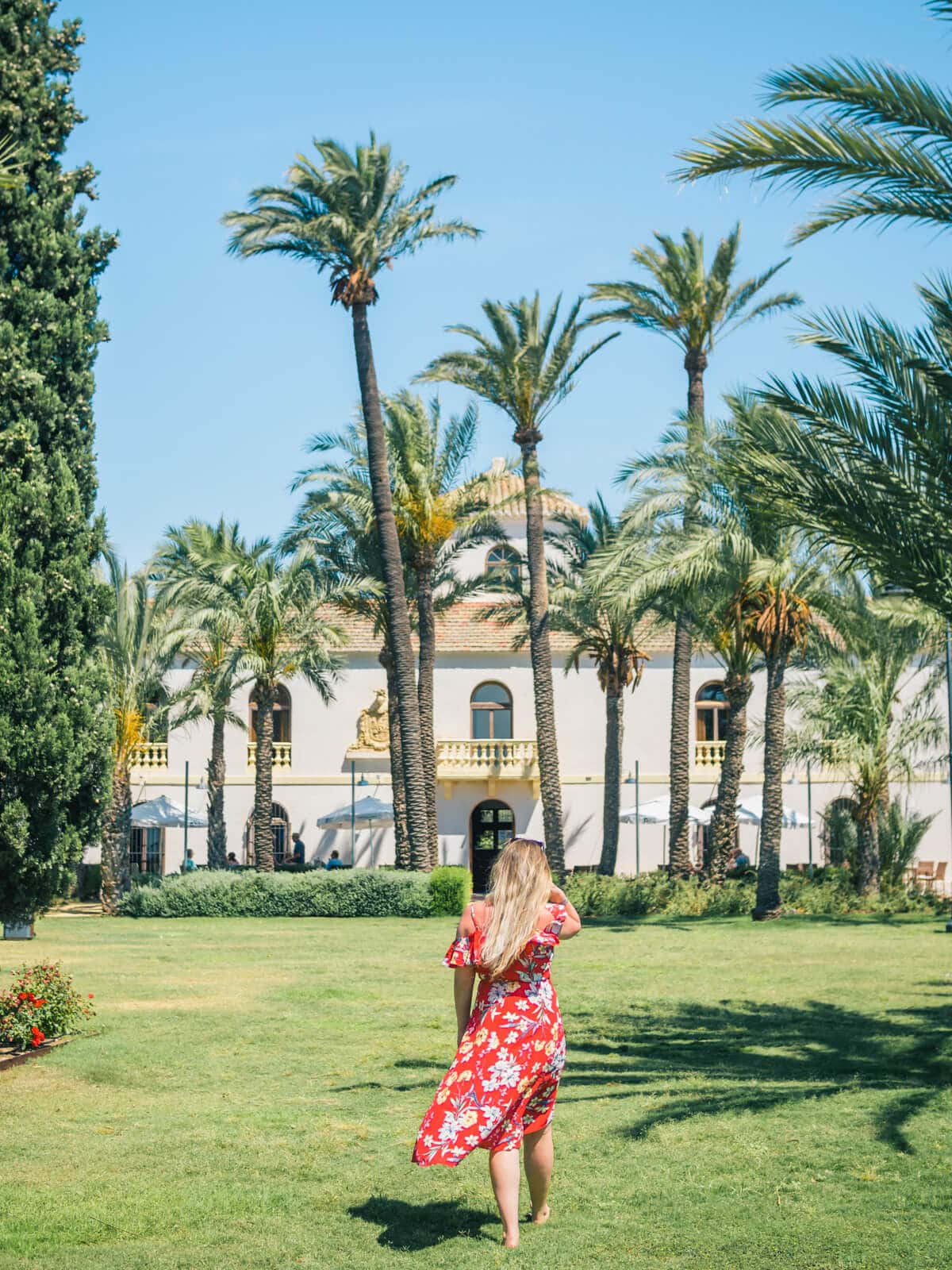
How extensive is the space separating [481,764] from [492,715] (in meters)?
2.34

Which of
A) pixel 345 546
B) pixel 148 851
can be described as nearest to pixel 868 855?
pixel 345 546

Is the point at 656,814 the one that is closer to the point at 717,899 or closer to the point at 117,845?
the point at 717,899

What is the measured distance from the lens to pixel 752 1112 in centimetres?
813

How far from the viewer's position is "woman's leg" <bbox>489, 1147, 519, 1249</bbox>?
18.3 ft

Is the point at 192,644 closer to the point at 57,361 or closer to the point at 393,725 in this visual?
the point at 393,725

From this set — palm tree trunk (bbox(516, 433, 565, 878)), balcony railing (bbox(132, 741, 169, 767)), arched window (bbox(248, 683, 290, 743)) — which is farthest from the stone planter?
arched window (bbox(248, 683, 290, 743))

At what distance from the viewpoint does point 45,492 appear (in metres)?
11.1

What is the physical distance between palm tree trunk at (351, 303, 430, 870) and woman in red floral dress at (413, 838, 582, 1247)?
2122 cm

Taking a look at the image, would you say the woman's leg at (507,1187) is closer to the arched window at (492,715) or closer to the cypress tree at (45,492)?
the cypress tree at (45,492)

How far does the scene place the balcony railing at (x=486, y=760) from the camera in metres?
40.8

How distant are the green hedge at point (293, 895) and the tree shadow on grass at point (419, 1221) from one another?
2018 centimetres

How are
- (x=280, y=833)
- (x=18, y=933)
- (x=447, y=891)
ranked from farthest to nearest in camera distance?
(x=280, y=833) < (x=447, y=891) < (x=18, y=933)

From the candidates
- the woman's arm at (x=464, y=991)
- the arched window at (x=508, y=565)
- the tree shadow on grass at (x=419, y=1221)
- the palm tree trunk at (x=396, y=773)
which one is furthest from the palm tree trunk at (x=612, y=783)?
the woman's arm at (x=464, y=991)

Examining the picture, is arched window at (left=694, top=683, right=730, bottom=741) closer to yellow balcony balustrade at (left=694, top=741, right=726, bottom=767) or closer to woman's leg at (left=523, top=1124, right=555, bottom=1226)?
yellow balcony balustrade at (left=694, top=741, right=726, bottom=767)
